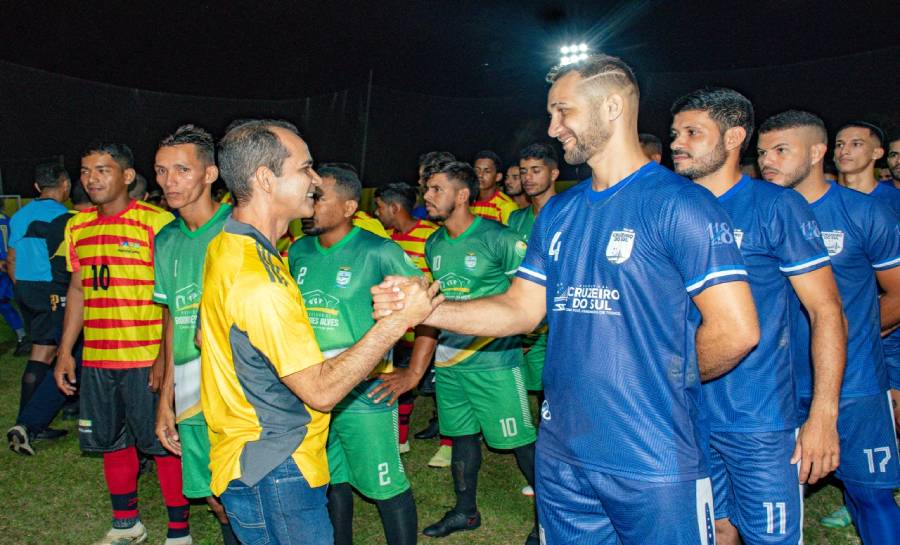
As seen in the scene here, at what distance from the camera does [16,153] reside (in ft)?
46.4

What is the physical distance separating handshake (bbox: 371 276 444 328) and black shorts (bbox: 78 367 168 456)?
260cm

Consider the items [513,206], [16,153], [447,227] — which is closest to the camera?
[447,227]

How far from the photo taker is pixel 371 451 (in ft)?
12.1

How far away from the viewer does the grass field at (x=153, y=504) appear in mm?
4684

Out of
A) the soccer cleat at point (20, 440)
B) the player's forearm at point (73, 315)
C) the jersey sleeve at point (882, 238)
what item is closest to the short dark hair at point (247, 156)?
the player's forearm at point (73, 315)

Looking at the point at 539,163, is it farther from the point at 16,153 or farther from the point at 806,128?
the point at 16,153

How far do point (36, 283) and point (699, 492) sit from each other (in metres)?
7.48

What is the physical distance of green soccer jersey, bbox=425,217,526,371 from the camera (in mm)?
4816

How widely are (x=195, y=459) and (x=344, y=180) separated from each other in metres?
1.74

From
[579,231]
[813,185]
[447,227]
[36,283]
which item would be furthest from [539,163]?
[36,283]

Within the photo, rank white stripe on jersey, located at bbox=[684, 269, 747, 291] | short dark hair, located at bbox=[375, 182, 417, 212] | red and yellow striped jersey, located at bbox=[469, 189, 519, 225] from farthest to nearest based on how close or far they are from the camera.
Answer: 1. red and yellow striped jersey, located at bbox=[469, 189, 519, 225]
2. short dark hair, located at bbox=[375, 182, 417, 212]
3. white stripe on jersey, located at bbox=[684, 269, 747, 291]

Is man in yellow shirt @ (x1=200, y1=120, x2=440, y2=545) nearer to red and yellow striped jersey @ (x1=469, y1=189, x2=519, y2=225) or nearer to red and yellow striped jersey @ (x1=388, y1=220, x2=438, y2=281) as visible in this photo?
red and yellow striped jersey @ (x1=388, y1=220, x2=438, y2=281)

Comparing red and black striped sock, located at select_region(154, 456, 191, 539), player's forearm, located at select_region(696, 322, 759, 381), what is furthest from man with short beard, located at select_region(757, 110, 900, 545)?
red and black striped sock, located at select_region(154, 456, 191, 539)

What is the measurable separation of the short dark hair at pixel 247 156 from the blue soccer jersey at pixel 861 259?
115 inches
